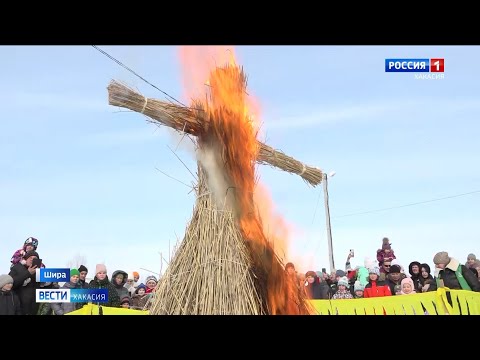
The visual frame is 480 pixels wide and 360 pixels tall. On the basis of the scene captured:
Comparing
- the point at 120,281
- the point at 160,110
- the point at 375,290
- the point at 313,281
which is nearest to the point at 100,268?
the point at 120,281

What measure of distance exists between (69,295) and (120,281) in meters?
0.38

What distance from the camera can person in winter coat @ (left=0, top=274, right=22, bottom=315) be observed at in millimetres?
3301

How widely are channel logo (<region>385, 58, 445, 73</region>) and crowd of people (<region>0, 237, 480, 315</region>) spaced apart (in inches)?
36.5

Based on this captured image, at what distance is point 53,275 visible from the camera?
3.29m

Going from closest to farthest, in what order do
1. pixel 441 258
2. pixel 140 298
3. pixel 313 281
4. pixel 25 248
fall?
pixel 25 248, pixel 441 258, pixel 140 298, pixel 313 281

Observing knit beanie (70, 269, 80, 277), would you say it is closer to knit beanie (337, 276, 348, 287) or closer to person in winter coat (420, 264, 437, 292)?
knit beanie (337, 276, 348, 287)

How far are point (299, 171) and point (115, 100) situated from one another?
1151 mm

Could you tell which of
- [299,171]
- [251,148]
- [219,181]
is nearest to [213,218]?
[219,181]

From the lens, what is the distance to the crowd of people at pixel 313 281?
331 cm

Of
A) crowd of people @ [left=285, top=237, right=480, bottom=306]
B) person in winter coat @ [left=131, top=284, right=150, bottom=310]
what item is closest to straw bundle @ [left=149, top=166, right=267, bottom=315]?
person in winter coat @ [left=131, top=284, right=150, bottom=310]

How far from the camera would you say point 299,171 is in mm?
3814
